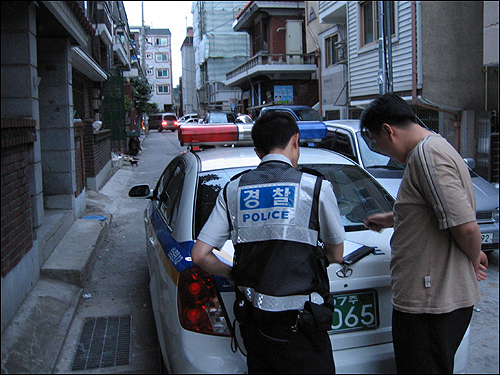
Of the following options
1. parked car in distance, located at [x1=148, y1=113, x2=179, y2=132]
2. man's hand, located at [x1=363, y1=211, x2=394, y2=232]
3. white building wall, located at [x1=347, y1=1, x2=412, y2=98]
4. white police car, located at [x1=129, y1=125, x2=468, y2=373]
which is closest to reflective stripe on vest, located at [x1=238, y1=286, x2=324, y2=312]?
white police car, located at [x1=129, y1=125, x2=468, y2=373]

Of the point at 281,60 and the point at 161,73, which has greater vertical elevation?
the point at 161,73

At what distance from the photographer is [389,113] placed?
2.28 metres

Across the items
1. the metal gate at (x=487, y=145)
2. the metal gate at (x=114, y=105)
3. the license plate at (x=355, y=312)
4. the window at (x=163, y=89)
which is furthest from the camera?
the window at (x=163, y=89)

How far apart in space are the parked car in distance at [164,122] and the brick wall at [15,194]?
38218 millimetres

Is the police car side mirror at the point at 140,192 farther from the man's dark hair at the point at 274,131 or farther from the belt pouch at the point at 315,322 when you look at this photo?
the belt pouch at the point at 315,322

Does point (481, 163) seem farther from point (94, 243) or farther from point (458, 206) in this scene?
point (458, 206)

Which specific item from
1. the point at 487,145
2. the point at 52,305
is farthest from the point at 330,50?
the point at 52,305

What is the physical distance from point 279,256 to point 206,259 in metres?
0.35

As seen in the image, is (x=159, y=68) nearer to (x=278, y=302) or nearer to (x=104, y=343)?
(x=104, y=343)

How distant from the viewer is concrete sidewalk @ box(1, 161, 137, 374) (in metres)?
3.32

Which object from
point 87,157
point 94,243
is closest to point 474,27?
point 87,157

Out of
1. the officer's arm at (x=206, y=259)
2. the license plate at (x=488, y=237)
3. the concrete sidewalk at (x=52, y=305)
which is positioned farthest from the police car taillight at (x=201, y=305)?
the license plate at (x=488, y=237)

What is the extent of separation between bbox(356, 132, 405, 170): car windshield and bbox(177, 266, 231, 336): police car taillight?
480cm

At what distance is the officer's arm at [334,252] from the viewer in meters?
2.17
